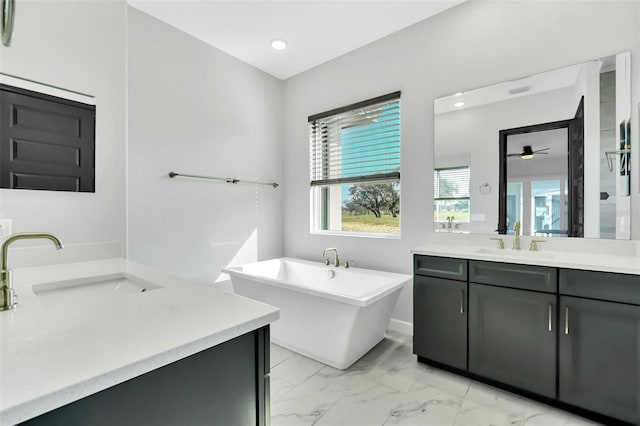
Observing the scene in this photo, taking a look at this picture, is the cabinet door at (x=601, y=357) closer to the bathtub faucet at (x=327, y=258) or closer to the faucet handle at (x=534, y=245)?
the faucet handle at (x=534, y=245)

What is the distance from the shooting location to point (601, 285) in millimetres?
1583

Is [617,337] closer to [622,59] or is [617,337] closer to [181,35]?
[622,59]

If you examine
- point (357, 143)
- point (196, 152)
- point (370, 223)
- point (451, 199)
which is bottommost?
point (370, 223)

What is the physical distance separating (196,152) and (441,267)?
230 cm

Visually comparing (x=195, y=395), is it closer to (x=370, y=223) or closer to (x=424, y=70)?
(x=370, y=223)

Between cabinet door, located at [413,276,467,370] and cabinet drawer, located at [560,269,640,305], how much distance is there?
0.54 m

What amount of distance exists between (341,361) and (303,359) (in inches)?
13.7

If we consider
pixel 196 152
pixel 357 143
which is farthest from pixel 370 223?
pixel 196 152

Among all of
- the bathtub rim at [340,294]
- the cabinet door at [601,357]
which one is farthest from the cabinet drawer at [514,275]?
the bathtub rim at [340,294]

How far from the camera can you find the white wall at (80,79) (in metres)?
1.67

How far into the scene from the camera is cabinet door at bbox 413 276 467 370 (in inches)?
80.1

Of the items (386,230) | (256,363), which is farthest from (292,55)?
(256,363)

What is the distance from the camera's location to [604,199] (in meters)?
1.92

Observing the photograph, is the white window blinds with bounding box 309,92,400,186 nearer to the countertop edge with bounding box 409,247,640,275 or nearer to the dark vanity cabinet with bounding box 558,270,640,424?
the countertop edge with bounding box 409,247,640,275
